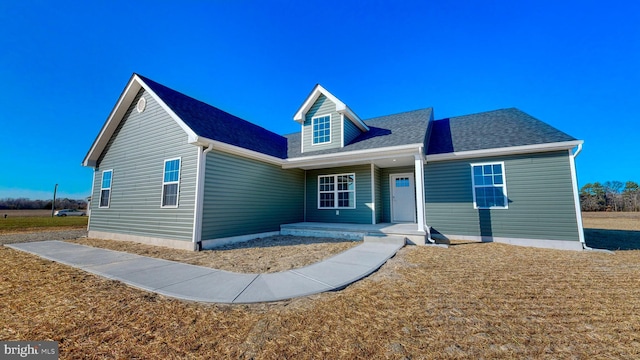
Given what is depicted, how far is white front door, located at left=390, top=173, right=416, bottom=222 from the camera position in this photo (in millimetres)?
9992

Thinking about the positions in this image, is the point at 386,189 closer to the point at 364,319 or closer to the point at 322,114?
the point at 322,114

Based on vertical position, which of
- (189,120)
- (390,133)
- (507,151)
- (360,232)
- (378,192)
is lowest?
(360,232)

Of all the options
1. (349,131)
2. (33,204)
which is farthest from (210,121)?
(33,204)

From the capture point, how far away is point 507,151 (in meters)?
7.57

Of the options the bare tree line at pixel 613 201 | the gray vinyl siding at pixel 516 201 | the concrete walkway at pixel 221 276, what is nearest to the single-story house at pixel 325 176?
the gray vinyl siding at pixel 516 201

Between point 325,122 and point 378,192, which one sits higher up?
point 325,122

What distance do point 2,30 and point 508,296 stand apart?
1073 inches

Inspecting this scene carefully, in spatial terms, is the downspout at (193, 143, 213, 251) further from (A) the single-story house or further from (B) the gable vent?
(B) the gable vent

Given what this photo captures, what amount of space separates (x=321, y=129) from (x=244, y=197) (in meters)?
4.81

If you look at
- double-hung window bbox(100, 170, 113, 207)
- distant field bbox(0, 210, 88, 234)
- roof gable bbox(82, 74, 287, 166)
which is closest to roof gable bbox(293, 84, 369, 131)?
roof gable bbox(82, 74, 287, 166)

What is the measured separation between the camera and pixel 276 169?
9.66 meters

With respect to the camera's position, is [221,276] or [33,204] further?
[33,204]

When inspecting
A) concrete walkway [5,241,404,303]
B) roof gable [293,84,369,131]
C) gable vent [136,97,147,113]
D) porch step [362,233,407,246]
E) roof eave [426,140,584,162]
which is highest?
roof gable [293,84,369,131]

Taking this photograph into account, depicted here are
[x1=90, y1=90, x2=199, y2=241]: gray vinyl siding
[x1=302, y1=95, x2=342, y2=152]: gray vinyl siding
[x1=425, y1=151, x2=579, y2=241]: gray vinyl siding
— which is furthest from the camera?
[x1=302, y1=95, x2=342, y2=152]: gray vinyl siding
